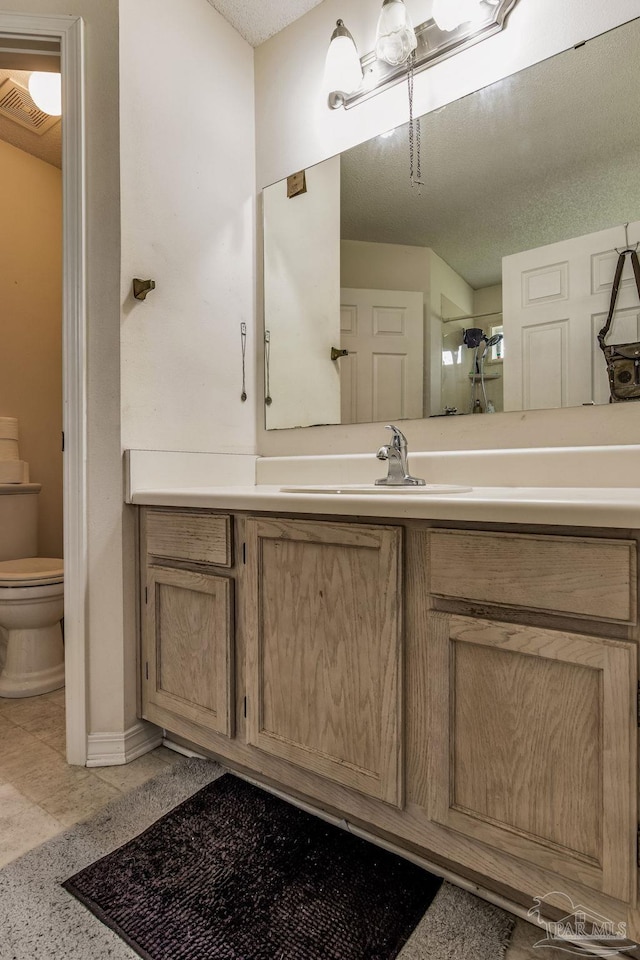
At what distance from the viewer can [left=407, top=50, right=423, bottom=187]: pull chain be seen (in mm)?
1535

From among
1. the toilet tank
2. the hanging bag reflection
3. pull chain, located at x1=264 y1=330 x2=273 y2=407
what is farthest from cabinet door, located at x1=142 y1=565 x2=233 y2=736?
the toilet tank

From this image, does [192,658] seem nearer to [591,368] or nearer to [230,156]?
[591,368]

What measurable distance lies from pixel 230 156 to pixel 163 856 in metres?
2.10

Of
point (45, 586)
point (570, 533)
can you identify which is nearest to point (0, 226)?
point (45, 586)

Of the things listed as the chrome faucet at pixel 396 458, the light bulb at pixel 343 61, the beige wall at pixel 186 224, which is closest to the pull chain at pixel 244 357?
the beige wall at pixel 186 224

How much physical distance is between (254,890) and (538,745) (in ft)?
2.07

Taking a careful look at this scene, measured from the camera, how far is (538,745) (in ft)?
2.68

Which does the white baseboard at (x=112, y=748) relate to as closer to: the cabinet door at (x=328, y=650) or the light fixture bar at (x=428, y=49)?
the cabinet door at (x=328, y=650)

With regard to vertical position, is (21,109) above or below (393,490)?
above

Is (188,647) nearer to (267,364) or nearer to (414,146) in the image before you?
(267,364)

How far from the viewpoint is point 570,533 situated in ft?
2.61

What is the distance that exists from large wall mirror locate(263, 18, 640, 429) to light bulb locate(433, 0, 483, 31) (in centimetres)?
21

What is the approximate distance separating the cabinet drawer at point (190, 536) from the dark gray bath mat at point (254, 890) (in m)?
0.61
